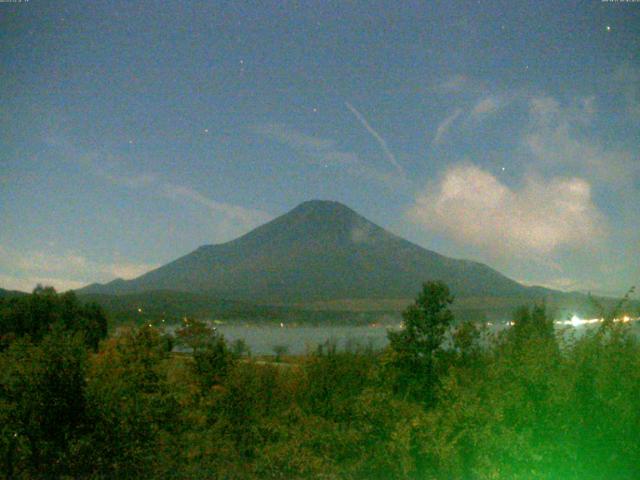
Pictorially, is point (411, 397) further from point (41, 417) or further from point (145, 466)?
point (41, 417)

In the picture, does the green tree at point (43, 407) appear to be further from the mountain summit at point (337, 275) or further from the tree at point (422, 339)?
Result: the mountain summit at point (337, 275)

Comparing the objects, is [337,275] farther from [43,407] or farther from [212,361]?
[43,407]

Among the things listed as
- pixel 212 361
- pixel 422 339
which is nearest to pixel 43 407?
pixel 212 361

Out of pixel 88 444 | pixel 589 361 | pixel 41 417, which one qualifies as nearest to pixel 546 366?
pixel 589 361

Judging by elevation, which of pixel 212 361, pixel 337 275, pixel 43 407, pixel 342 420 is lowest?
pixel 342 420

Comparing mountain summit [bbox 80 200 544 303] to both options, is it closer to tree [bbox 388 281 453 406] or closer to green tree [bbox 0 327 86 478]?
tree [bbox 388 281 453 406]

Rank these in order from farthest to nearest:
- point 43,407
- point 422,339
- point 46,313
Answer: point 46,313
point 422,339
point 43,407
